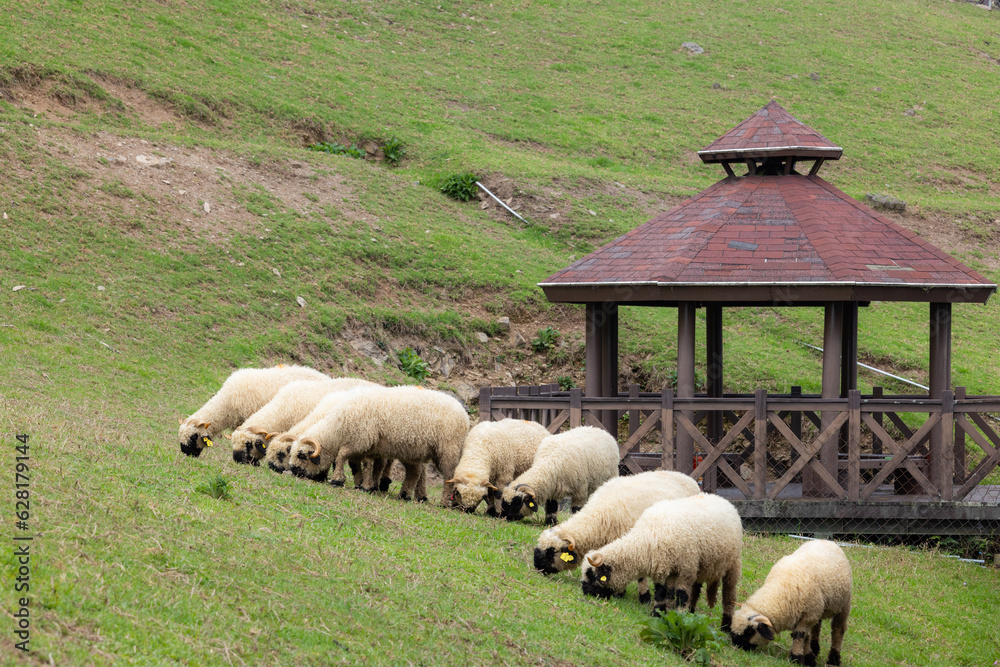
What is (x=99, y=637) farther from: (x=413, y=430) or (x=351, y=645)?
(x=413, y=430)

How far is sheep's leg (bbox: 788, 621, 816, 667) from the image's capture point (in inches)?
322

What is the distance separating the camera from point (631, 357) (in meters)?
21.7

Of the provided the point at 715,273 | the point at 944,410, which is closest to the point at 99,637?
the point at 715,273

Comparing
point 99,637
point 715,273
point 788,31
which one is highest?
point 788,31

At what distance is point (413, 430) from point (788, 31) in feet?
138

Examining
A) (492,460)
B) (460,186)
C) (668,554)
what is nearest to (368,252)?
(460,186)

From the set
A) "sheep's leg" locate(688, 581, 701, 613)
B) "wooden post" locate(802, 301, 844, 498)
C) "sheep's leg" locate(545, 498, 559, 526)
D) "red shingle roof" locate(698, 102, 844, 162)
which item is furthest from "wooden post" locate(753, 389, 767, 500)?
"red shingle roof" locate(698, 102, 844, 162)

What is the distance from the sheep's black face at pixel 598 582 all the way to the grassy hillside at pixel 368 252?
0.60ft

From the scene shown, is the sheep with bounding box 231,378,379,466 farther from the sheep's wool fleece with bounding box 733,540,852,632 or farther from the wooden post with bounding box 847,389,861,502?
the wooden post with bounding box 847,389,861,502

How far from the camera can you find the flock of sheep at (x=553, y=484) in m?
8.02

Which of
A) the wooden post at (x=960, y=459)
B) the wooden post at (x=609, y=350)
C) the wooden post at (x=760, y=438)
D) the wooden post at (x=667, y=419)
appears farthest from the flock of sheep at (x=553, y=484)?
the wooden post at (x=960, y=459)

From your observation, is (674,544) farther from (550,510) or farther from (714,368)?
(714,368)

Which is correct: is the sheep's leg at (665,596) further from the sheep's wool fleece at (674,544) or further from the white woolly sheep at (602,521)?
the white woolly sheep at (602,521)

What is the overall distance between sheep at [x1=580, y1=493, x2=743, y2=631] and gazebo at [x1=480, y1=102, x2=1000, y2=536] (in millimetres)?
3762
